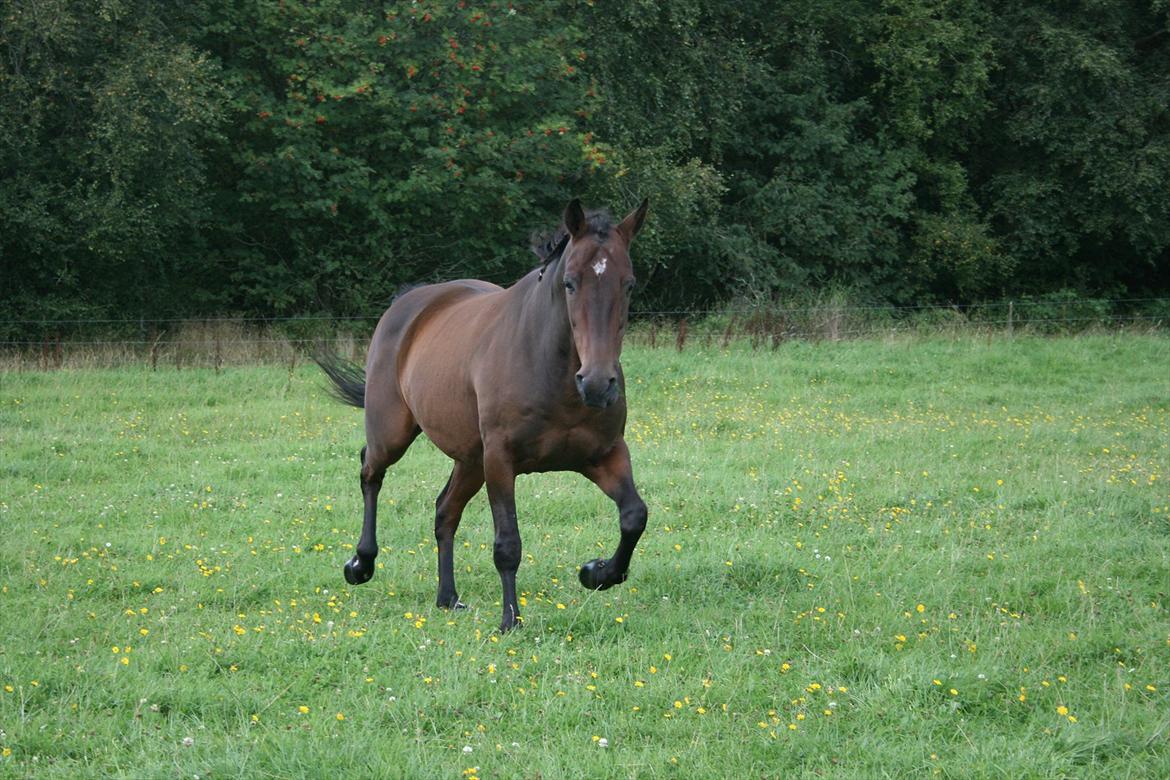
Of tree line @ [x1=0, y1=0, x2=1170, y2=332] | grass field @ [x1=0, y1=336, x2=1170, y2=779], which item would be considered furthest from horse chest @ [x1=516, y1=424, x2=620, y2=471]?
tree line @ [x1=0, y1=0, x2=1170, y2=332]

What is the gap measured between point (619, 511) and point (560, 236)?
1.61m

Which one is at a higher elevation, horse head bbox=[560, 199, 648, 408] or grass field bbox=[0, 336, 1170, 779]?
horse head bbox=[560, 199, 648, 408]

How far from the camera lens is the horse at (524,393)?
19.6 feet

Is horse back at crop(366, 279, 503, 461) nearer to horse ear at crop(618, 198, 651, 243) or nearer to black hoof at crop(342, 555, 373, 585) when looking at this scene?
black hoof at crop(342, 555, 373, 585)

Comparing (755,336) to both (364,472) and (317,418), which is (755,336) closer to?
(317,418)

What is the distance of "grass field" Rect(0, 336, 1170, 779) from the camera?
15.8ft

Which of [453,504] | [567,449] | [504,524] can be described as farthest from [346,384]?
[567,449]

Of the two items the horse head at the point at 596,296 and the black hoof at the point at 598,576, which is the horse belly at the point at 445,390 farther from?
the horse head at the point at 596,296

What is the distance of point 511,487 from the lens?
6656 millimetres

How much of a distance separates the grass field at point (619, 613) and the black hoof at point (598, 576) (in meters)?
0.16

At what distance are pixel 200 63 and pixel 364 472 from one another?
51.3 feet

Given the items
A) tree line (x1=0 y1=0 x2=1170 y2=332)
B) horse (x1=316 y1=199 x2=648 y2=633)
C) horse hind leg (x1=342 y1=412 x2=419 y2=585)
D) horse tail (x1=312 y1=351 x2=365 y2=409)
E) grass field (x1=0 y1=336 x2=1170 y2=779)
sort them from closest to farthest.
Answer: grass field (x1=0 y1=336 x2=1170 y2=779) < horse (x1=316 y1=199 x2=648 y2=633) < horse hind leg (x1=342 y1=412 x2=419 y2=585) < horse tail (x1=312 y1=351 x2=365 y2=409) < tree line (x1=0 y1=0 x2=1170 y2=332)

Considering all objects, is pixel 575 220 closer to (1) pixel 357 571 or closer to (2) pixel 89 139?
(1) pixel 357 571

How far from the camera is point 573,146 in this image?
26.3 metres
